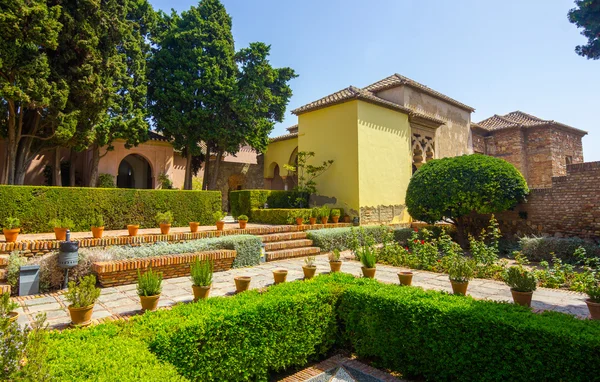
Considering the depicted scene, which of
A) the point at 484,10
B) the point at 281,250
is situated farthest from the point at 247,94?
the point at 484,10

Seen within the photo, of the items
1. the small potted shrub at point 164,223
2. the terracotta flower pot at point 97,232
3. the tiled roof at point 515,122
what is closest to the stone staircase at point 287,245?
the small potted shrub at point 164,223

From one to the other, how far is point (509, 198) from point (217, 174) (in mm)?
14299

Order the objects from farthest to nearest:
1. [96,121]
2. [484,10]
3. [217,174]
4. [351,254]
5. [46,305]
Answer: [217,174], [96,121], [351,254], [484,10], [46,305]

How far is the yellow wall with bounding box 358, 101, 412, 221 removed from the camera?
1355 centimetres

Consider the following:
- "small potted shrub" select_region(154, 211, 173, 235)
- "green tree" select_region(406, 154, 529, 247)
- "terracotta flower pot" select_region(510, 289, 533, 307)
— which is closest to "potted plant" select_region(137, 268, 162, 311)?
"small potted shrub" select_region(154, 211, 173, 235)

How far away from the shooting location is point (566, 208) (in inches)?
412

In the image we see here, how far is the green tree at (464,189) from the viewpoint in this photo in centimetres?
1045

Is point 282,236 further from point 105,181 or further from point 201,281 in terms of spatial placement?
point 105,181

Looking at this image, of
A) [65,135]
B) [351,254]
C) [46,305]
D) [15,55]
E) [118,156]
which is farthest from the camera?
[118,156]

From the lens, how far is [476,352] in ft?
A: 10.4

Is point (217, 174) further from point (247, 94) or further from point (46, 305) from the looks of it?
point (46, 305)

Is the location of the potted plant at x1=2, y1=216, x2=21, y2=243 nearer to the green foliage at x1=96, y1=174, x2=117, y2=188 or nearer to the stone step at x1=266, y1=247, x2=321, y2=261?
the stone step at x1=266, y1=247, x2=321, y2=261

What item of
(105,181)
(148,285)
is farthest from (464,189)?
(105,181)

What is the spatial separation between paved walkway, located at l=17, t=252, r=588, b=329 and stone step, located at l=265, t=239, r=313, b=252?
1547 mm
